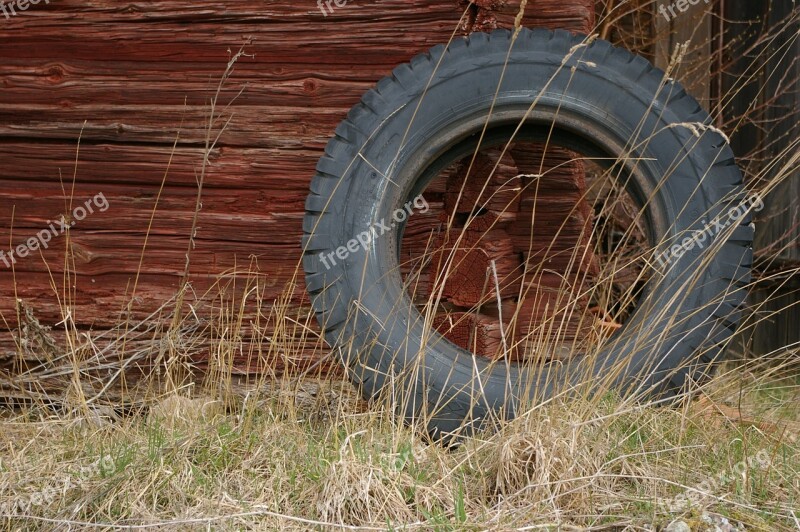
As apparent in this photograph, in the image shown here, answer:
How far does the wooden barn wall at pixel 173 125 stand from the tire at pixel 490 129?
1.17 feet

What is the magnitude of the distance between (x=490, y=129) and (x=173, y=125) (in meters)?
1.32

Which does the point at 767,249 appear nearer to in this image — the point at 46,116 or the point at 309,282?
the point at 309,282

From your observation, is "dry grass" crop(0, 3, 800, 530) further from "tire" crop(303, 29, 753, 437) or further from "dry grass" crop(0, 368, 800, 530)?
"tire" crop(303, 29, 753, 437)

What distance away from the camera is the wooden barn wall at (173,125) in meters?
3.53

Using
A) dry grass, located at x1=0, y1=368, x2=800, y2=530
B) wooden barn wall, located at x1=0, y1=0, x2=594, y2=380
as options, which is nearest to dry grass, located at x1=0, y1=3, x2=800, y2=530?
dry grass, located at x1=0, y1=368, x2=800, y2=530

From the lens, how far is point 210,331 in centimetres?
351

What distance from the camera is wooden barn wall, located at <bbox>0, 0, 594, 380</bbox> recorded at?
11.6 ft

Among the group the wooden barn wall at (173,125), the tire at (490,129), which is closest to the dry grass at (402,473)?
the tire at (490,129)

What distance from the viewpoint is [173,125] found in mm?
3596

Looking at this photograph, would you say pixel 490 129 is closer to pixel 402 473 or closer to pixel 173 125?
pixel 173 125

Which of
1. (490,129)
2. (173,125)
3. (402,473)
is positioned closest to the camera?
(402,473)

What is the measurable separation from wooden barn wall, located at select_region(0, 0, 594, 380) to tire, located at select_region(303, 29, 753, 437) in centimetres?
36

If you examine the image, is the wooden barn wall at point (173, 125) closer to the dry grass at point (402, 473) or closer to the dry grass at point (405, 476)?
the dry grass at point (402, 473)

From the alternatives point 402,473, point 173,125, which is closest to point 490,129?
point 173,125
